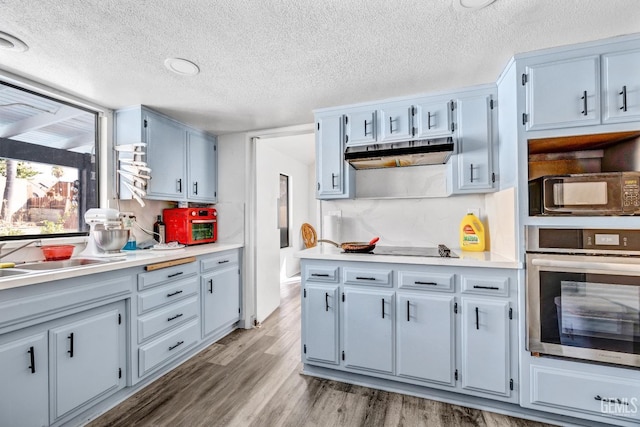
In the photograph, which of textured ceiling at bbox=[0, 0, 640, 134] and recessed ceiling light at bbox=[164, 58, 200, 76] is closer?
textured ceiling at bbox=[0, 0, 640, 134]

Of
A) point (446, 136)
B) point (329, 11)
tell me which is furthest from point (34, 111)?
point (446, 136)

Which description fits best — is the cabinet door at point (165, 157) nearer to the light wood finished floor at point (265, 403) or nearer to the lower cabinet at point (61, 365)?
the lower cabinet at point (61, 365)

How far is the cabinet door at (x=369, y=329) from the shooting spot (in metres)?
2.11

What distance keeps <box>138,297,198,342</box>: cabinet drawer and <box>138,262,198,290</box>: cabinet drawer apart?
0.22 meters

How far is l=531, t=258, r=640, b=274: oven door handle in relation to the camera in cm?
158

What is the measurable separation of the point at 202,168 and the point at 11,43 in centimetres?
177

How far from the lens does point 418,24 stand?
1.58m

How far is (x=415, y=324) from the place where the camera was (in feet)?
6.72

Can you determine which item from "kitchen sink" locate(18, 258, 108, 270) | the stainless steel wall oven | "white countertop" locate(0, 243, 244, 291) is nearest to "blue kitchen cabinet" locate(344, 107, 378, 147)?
the stainless steel wall oven

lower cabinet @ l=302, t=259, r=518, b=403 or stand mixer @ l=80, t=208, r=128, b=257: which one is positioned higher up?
stand mixer @ l=80, t=208, r=128, b=257

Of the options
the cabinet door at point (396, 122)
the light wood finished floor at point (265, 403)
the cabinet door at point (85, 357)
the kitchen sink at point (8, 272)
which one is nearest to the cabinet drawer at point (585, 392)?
the light wood finished floor at point (265, 403)

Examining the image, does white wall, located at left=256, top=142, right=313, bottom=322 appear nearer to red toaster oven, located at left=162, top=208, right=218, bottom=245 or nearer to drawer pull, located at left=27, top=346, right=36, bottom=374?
red toaster oven, located at left=162, top=208, right=218, bottom=245

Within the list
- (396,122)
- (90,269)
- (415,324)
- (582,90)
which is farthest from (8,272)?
(582,90)

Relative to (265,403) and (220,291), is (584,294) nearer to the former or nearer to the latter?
(265,403)
